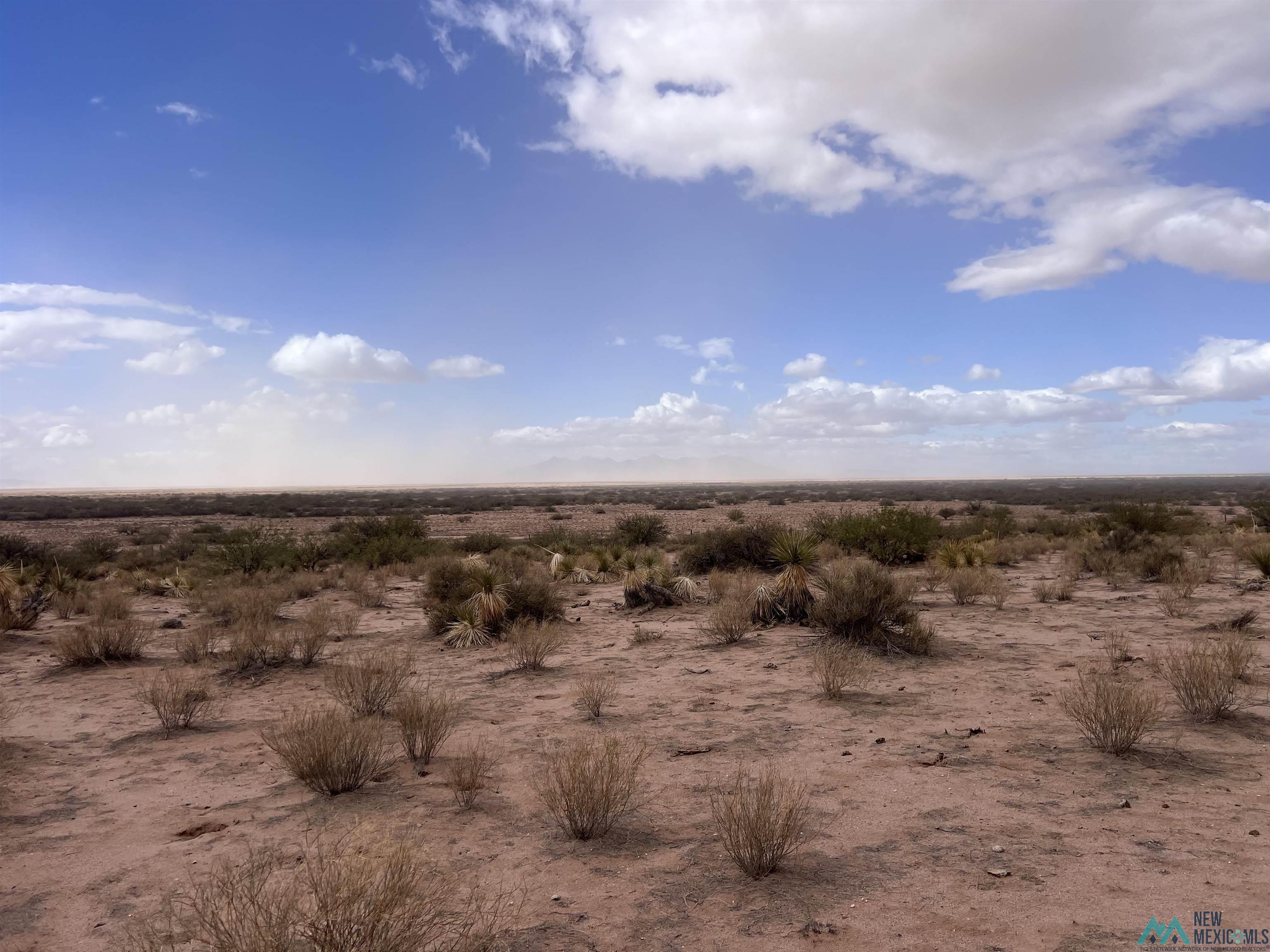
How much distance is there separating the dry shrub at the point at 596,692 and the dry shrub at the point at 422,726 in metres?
1.52

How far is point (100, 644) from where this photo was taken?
34.1ft

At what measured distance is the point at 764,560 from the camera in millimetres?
18203

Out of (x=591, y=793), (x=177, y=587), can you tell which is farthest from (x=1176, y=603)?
(x=177, y=587)

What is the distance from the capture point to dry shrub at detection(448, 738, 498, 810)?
216 inches

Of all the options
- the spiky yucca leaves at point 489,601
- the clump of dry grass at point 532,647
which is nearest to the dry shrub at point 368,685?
the clump of dry grass at point 532,647

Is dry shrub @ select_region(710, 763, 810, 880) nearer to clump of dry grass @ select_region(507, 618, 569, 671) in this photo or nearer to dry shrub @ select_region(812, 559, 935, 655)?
clump of dry grass @ select_region(507, 618, 569, 671)

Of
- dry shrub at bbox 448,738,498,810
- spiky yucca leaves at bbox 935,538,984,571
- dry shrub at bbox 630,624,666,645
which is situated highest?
spiky yucca leaves at bbox 935,538,984,571

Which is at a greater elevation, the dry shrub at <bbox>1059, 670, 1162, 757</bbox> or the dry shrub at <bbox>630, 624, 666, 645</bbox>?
the dry shrub at <bbox>1059, 670, 1162, 757</bbox>

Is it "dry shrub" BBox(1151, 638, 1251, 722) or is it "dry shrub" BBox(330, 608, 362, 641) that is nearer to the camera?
"dry shrub" BBox(1151, 638, 1251, 722)

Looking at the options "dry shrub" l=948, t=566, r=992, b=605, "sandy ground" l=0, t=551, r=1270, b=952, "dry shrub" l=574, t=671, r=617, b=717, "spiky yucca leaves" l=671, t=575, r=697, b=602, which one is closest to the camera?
"sandy ground" l=0, t=551, r=1270, b=952

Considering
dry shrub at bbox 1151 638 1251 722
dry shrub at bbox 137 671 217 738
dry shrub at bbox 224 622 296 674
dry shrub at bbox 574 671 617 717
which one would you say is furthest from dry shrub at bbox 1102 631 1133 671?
dry shrub at bbox 224 622 296 674

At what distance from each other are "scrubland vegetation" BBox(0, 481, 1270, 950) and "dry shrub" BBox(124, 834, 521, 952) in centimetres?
2

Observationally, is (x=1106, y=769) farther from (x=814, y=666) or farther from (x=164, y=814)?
(x=164, y=814)

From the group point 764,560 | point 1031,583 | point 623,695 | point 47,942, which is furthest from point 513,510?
point 47,942
